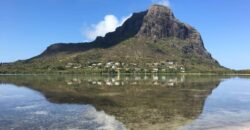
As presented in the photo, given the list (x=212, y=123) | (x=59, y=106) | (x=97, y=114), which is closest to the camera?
(x=212, y=123)

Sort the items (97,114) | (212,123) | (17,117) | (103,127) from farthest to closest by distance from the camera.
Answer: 1. (97,114)
2. (17,117)
3. (212,123)
4. (103,127)

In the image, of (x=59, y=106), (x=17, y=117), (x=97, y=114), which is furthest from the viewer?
(x=59, y=106)

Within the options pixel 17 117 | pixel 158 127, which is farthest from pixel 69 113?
pixel 158 127

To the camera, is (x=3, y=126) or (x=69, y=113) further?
(x=69, y=113)

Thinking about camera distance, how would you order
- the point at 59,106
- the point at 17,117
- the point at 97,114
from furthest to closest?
the point at 59,106, the point at 97,114, the point at 17,117

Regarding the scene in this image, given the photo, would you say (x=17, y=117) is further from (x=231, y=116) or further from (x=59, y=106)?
(x=231, y=116)

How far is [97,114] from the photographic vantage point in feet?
154

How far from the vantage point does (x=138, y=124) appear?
39469 mm

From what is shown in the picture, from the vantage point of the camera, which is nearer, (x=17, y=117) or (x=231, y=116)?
(x=17, y=117)

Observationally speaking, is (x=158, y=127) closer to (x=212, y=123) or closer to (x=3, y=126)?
(x=212, y=123)

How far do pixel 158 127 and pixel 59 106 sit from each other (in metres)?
22.2

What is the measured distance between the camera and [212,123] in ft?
134

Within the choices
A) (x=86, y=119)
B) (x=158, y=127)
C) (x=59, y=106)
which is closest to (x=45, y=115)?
(x=86, y=119)

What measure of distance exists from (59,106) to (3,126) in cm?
1837
